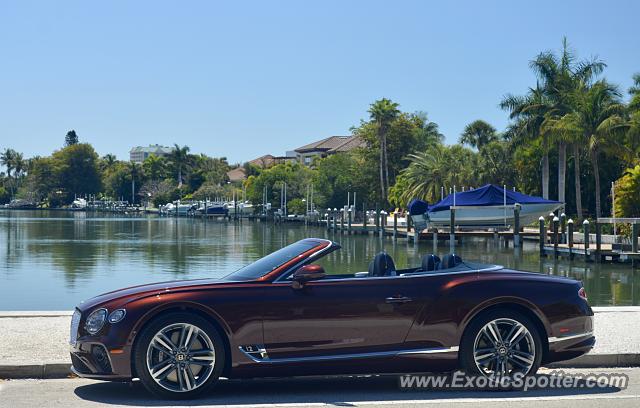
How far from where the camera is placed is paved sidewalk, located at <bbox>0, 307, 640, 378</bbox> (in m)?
9.57

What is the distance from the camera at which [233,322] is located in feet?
27.2

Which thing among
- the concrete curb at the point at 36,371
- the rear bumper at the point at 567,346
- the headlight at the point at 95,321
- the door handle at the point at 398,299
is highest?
the door handle at the point at 398,299

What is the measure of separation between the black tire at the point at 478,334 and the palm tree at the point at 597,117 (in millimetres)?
45890

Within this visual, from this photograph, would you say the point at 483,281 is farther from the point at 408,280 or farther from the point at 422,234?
the point at 422,234

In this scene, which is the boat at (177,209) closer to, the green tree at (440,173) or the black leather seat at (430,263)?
the green tree at (440,173)

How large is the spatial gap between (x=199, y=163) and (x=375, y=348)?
175m

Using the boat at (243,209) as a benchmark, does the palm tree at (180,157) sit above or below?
above

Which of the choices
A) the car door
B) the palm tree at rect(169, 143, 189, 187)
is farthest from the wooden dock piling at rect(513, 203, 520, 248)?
the palm tree at rect(169, 143, 189, 187)

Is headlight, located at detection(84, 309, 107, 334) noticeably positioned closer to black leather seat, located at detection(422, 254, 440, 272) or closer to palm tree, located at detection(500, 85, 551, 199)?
black leather seat, located at detection(422, 254, 440, 272)

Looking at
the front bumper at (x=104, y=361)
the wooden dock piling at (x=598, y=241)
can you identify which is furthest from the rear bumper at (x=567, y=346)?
the wooden dock piling at (x=598, y=241)

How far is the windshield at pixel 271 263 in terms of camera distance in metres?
8.76

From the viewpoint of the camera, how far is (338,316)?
8.46m

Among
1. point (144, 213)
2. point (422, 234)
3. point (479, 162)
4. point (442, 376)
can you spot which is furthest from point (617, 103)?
point (144, 213)

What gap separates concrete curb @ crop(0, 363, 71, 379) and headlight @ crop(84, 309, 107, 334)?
1.49 metres
